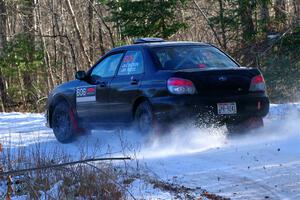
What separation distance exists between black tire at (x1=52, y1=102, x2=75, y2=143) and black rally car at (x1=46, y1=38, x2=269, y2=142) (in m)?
0.28

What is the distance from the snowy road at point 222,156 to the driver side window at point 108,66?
1.07 meters

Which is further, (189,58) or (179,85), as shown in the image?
(189,58)

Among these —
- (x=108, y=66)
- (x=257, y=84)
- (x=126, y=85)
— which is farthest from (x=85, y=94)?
(x=257, y=84)

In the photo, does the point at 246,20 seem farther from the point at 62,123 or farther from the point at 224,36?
the point at 62,123

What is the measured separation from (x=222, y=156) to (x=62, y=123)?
4.00 m

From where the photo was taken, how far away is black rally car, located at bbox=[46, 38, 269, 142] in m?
8.58

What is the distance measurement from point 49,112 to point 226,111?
3.92 m

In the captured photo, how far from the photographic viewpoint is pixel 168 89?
8.56 m

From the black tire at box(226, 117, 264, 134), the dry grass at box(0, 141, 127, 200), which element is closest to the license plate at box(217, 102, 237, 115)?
the black tire at box(226, 117, 264, 134)

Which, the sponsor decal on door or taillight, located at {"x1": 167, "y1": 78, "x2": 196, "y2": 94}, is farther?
the sponsor decal on door

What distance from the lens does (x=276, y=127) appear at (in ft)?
32.3

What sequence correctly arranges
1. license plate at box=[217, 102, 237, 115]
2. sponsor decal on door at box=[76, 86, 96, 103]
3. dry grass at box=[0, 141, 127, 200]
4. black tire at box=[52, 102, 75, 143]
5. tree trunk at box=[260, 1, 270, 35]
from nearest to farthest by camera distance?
dry grass at box=[0, 141, 127, 200]
license plate at box=[217, 102, 237, 115]
sponsor decal on door at box=[76, 86, 96, 103]
black tire at box=[52, 102, 75, 143]
tree trunk at box=[260, 1, 270, 35]

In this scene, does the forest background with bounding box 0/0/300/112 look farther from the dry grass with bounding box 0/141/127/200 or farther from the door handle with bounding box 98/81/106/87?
the dry grass with bounding box 0/141/127/200

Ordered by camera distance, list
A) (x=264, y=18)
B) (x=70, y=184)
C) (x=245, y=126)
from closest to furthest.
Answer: (x=70, y=184) < (x=245, y=126) < (x=264, y=18)
